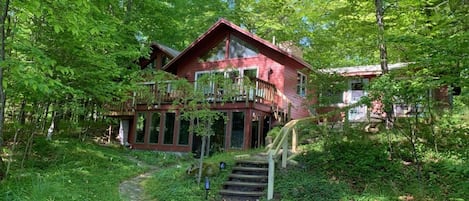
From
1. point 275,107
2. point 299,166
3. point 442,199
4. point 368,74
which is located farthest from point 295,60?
point 442,199

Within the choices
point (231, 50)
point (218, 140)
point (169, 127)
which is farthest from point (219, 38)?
point (218, 140)

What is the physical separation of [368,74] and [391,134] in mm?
7072

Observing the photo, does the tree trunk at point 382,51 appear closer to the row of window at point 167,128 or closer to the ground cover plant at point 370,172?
the ground cover plant at point 370,172

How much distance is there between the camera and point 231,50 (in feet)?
57.6

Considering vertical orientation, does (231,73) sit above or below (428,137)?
above

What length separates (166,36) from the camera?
23891 millimetres

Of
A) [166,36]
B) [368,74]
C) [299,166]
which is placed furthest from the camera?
[166,36]

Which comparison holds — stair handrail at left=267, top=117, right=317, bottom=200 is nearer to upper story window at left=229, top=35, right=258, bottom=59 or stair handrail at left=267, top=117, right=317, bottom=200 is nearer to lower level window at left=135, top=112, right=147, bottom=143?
upper story window at left=229, top=35, right=258, bottom=59

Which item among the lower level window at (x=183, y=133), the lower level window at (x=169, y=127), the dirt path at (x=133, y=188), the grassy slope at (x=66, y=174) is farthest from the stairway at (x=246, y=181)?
the lower level window at (x=169, y=127)

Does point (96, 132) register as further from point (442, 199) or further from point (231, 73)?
point (442, 199)

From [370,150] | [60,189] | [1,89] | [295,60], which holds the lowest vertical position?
[60,189]

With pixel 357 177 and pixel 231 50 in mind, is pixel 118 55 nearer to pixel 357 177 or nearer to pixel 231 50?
pixel 231 50

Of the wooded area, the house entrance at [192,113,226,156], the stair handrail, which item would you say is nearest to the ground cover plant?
the stair handrail

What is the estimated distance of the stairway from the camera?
27.5 feet
